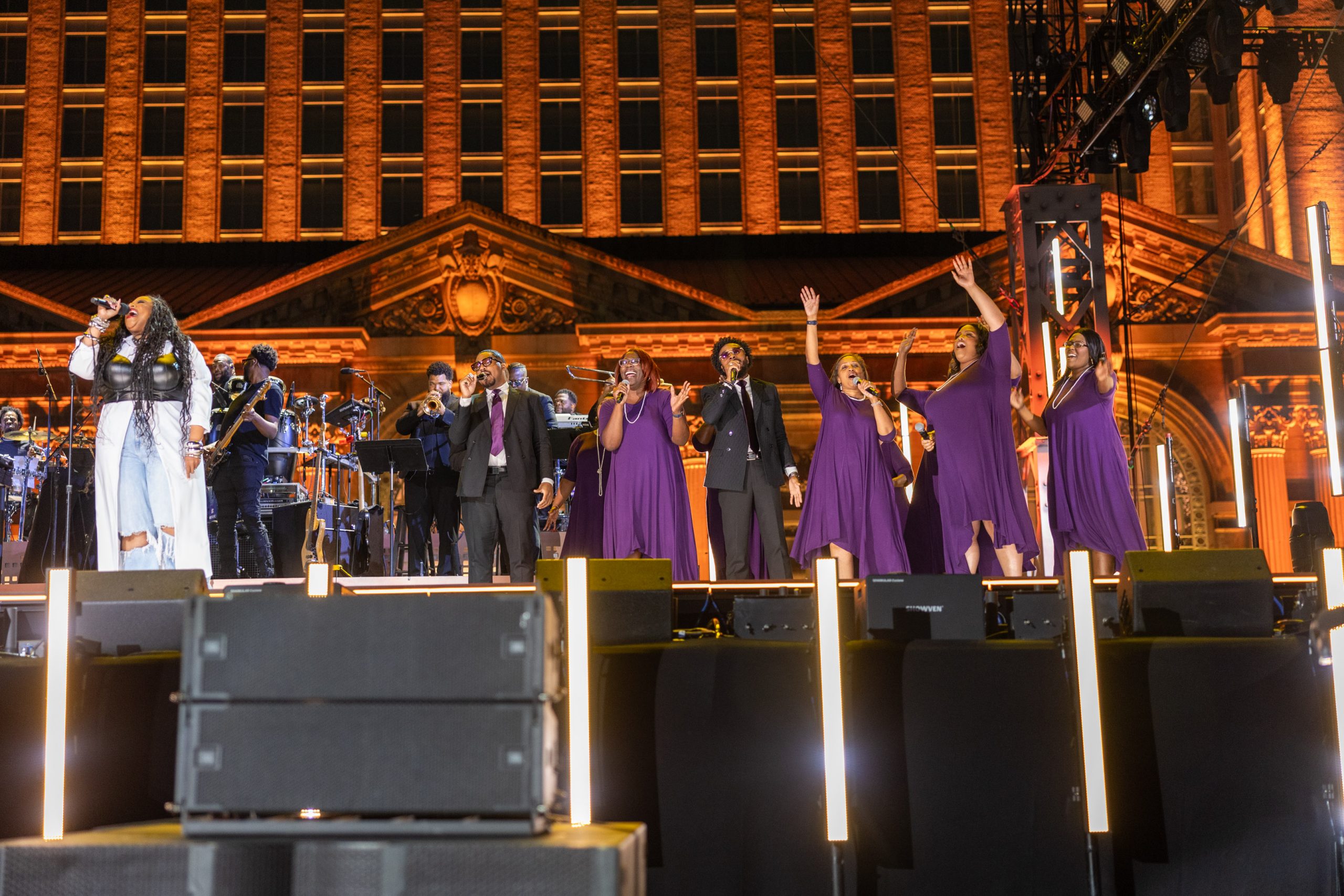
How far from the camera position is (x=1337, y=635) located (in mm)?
5199

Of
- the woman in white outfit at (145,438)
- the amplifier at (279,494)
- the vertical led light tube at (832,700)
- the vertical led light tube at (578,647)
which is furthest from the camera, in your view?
the amplifier at (279,494)

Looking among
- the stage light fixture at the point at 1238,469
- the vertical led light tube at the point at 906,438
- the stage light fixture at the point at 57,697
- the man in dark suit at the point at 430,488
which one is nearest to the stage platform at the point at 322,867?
the stage light fixture at the point at 57,697

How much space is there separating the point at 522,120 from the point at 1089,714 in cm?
2442

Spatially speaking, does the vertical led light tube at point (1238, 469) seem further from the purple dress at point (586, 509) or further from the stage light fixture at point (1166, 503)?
the purple dress at point (586, 509)

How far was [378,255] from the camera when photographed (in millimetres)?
22656

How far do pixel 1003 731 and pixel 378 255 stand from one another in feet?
62.2

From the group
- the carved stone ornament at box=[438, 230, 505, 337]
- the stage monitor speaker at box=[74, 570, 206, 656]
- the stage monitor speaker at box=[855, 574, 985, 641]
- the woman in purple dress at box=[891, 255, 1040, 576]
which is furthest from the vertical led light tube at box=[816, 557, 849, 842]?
the carved stone ornament at box=[438, 230, 505, 337]

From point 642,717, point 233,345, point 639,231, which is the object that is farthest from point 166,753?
point 639,231

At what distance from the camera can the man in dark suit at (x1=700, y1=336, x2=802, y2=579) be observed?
830 centimetres

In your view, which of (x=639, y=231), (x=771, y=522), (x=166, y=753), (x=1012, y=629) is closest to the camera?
(x=166, y=753)

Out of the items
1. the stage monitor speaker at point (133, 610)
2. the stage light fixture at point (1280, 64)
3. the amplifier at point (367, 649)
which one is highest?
the stage light fixture at point (1280, 64)

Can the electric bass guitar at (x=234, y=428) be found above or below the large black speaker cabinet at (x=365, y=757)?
above

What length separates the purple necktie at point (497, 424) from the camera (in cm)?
855

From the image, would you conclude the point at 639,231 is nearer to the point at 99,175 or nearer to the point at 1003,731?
the point at 99,175
